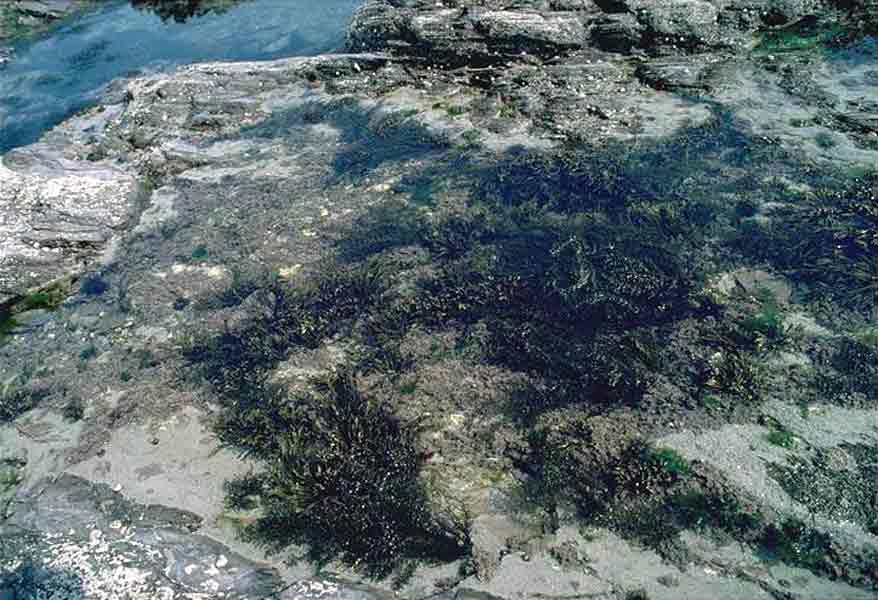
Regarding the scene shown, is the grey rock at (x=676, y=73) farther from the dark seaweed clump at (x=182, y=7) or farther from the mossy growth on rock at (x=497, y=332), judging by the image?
the dark seaweed clump at (x=182, y=7)

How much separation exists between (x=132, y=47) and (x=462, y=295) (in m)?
12.0

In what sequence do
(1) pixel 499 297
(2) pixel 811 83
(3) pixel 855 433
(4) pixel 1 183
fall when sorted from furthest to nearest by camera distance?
(2) pixel 811 83 → (4) pixel 1 183 → (1) pixel 499 297 → (3) pixel 855 433

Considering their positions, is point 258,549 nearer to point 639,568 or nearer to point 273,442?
point 273,442

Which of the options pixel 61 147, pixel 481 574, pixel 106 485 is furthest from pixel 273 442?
pixel 61 147

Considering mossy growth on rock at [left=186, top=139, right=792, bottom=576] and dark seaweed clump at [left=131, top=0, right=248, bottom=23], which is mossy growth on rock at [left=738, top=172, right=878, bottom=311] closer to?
mossy growth on rock at [left=186, top=139, right=792, bottom=576]

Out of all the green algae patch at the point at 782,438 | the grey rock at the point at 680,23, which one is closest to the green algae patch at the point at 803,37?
the grey rock at the point at 680,23

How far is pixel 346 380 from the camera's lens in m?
6.23

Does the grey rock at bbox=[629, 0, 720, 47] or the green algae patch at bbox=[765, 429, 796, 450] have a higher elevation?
the grey rock at bbox=[629, 0, 720, 47]

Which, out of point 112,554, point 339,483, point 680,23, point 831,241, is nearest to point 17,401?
point 112,554

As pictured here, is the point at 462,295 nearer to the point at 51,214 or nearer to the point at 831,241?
the point at 831,241

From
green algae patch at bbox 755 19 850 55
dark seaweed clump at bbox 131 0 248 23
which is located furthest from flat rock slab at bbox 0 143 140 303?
green algae patch at bbox 755 19 850 55

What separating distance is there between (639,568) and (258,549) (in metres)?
2.97

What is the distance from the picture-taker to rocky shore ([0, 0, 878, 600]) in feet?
15.7

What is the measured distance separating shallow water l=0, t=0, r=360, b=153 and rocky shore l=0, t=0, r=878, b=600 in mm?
1660
